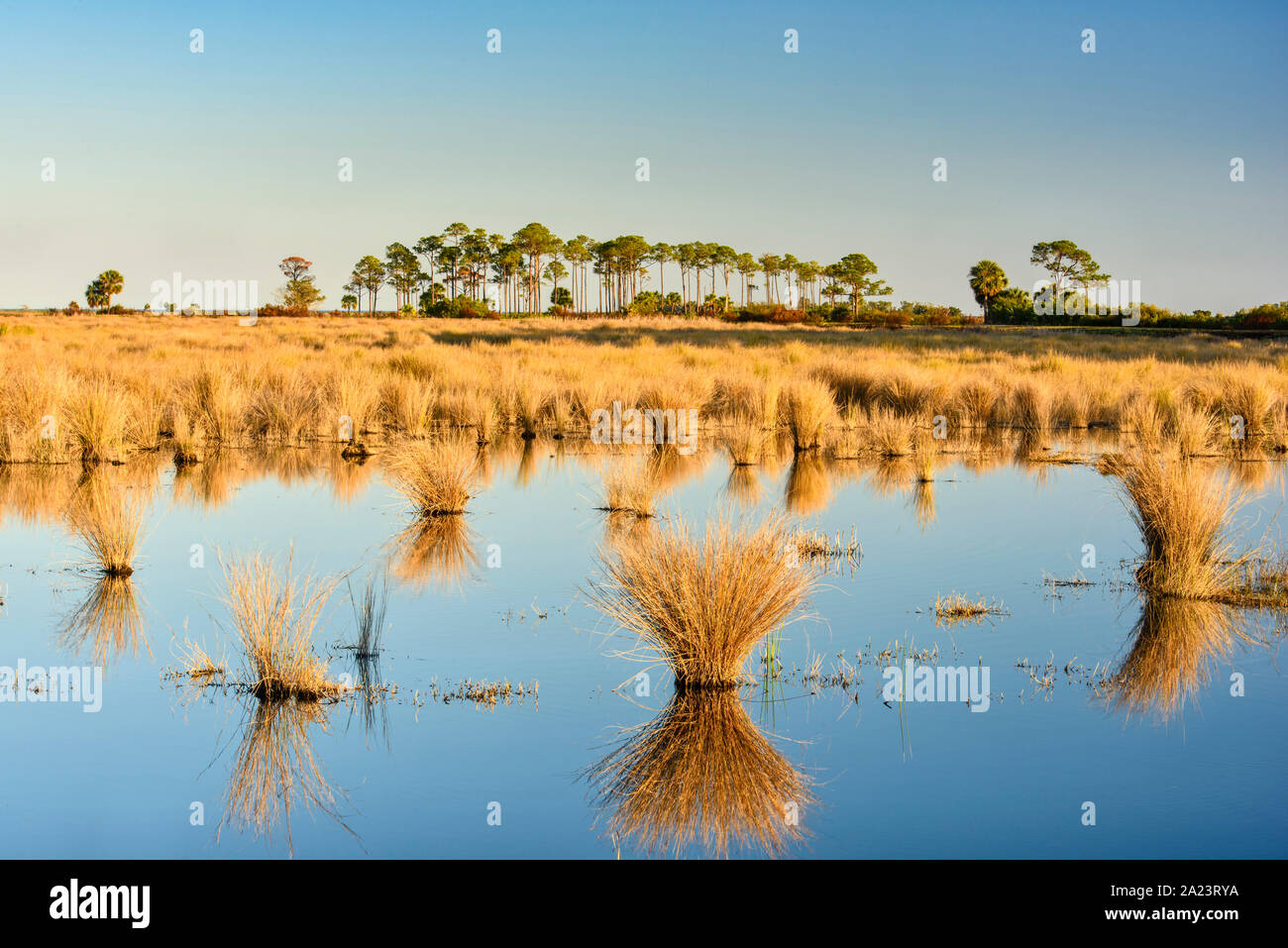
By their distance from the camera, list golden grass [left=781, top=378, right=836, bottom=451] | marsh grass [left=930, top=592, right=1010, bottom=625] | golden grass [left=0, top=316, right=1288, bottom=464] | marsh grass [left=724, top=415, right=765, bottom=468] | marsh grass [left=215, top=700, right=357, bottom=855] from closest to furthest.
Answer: marsh grass [left=215, top=700, right=357, bottom=855]
marsh grass [left=930, top=592, right=1010, bottom=625]
marsh grass [left=724, top=415, right=765, bottom=468]
golden grass [left=0, top=316, right=1288, bottom=464]
golden grass [left=781, top=378, right=836, bottom=451]

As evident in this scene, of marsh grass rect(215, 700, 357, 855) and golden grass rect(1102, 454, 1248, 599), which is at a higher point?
golden grass rect(1102, 454, 1248, 599)

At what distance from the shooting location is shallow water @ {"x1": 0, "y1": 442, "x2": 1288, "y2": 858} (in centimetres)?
420

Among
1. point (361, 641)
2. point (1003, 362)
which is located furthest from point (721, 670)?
point (1003, 362)

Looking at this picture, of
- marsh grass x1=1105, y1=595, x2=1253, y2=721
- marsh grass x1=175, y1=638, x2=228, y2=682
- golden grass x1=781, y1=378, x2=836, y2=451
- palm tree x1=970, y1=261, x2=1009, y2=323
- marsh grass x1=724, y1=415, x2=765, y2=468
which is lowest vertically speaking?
marsh grass x1=1105, y1=595, x2=1253, y2=721

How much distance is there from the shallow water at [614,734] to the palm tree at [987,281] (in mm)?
78073

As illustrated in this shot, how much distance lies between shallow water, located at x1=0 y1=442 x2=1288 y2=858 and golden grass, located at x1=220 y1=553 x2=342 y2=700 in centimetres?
21

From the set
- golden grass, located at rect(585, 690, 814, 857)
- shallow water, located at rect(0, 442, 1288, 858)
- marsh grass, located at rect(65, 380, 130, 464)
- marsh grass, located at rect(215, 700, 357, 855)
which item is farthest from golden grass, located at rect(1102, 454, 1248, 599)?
marsh grass, located at rect(65, 380, 130, 464)

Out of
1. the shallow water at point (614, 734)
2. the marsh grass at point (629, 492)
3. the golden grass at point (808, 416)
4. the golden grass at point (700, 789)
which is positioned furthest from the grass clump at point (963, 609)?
the golden grass at point (808, 416)

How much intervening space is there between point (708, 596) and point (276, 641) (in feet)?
7.30

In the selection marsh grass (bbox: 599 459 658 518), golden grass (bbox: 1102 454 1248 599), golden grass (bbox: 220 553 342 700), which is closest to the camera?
golden grass (bbox: 220 553 342 700)

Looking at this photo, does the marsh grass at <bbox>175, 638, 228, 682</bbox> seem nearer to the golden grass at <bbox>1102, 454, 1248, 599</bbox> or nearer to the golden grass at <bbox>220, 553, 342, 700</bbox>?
the golden grass at <bbox>220, 553, 342, 700</bbox>
